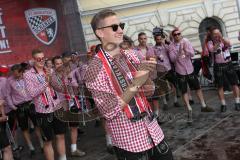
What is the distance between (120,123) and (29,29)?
10.6m

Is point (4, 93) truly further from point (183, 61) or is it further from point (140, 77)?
point (140, 77)

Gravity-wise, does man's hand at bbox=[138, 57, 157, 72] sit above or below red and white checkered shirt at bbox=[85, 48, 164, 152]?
above

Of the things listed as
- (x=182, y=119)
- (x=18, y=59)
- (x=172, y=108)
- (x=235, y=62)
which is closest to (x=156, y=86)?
(x=182, y=119)

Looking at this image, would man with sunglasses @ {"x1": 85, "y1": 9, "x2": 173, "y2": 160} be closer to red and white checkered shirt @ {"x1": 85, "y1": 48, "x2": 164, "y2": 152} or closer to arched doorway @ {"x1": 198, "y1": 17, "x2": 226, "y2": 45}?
red and white checkered shirt @ {"x1": 85, "y1": 48, "x2": 164, "y2": 152}

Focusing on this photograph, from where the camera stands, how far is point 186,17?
67.2ft

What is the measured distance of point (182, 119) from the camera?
7.80m

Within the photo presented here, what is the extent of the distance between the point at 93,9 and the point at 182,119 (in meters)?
12.4

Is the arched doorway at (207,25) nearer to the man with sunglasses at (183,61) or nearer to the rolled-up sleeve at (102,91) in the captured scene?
the man with sunglasses at (183,61)

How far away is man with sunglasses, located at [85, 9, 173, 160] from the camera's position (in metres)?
2.68

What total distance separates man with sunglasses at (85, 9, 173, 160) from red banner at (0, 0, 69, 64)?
28.9 feet

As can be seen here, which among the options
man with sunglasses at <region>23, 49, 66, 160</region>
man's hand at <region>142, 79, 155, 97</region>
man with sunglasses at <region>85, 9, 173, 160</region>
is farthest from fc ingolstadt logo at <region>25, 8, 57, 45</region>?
man's hand at <region>142, 79, 155, 97</region>

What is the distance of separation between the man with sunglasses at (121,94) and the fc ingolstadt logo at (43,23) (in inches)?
413

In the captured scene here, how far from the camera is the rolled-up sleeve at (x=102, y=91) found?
2564mm

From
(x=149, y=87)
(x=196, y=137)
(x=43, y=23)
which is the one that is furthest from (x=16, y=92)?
(x=43, y=23)
